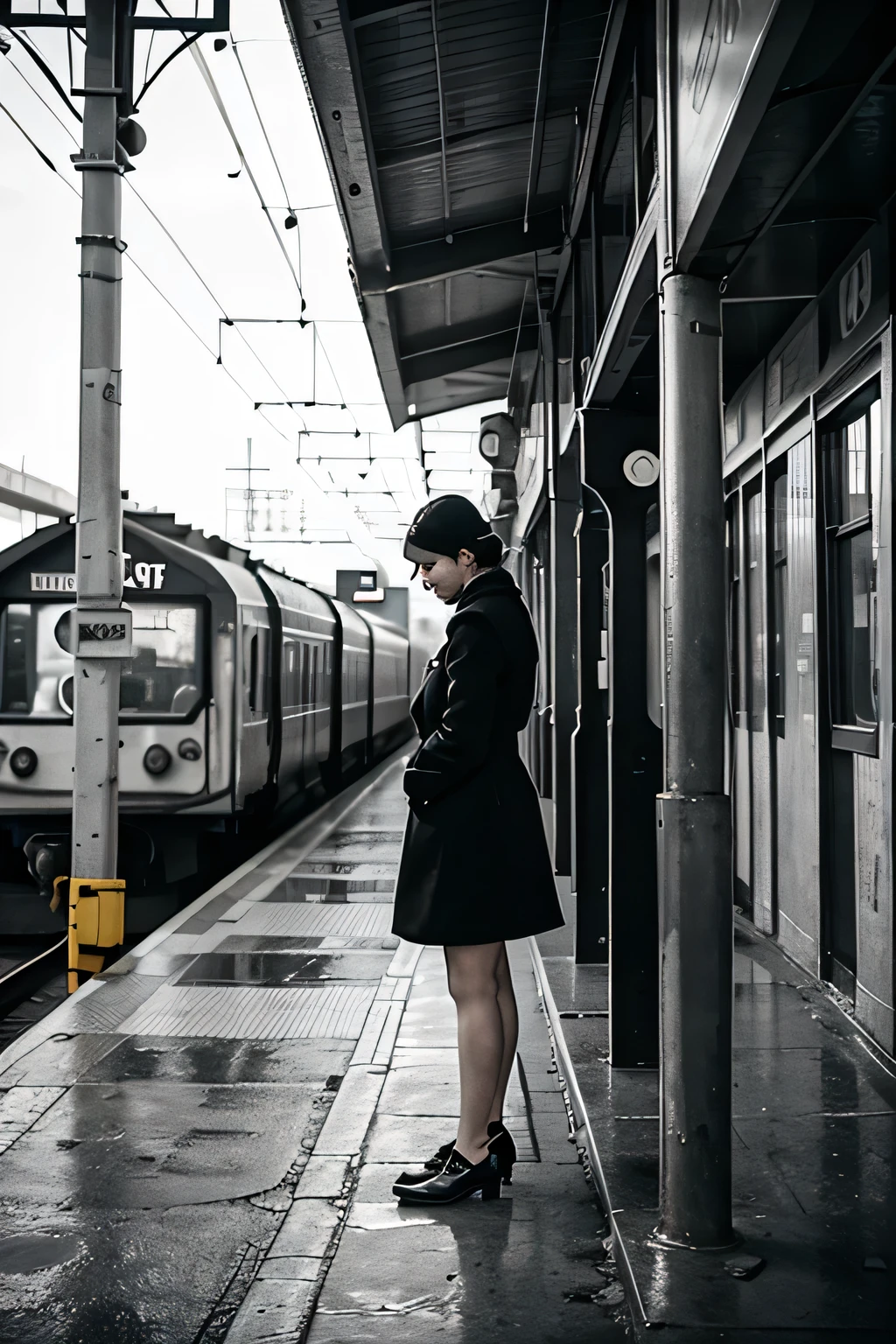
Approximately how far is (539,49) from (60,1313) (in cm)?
559

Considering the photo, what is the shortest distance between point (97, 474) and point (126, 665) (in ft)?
11.7

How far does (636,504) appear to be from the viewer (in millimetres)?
5207

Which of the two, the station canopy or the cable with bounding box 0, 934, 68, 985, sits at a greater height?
the station canopy

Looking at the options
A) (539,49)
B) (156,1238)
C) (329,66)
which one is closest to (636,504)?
(329,66)

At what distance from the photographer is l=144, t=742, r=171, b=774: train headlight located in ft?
35.6

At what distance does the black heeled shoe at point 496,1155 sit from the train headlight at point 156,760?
719 centimetres

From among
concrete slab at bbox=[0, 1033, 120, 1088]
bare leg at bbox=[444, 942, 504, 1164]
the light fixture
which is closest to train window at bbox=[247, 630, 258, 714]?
the light fixture

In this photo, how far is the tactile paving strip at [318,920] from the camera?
834 centimetres

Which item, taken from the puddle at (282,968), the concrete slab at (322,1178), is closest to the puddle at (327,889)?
the puddle at (282,968)

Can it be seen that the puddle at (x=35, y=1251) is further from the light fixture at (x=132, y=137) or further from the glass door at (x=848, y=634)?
the light fixture at (x=132, y=137)

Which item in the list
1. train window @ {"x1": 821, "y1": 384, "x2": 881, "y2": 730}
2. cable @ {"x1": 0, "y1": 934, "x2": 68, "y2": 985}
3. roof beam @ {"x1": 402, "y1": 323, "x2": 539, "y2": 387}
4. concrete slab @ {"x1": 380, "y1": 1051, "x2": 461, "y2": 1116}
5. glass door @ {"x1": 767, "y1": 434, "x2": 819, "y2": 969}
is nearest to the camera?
concrete slab @ {"x1": 380, "y1": 1051, "x2": 461, "y2": 1116}

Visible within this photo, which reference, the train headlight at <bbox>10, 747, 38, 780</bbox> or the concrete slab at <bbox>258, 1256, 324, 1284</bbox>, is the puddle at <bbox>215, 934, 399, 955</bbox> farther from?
the concrete slab at <bbox>258, 1256, 324, 1284</bbox>

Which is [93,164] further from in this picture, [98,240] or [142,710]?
[142,710]

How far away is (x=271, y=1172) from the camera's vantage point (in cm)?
430
